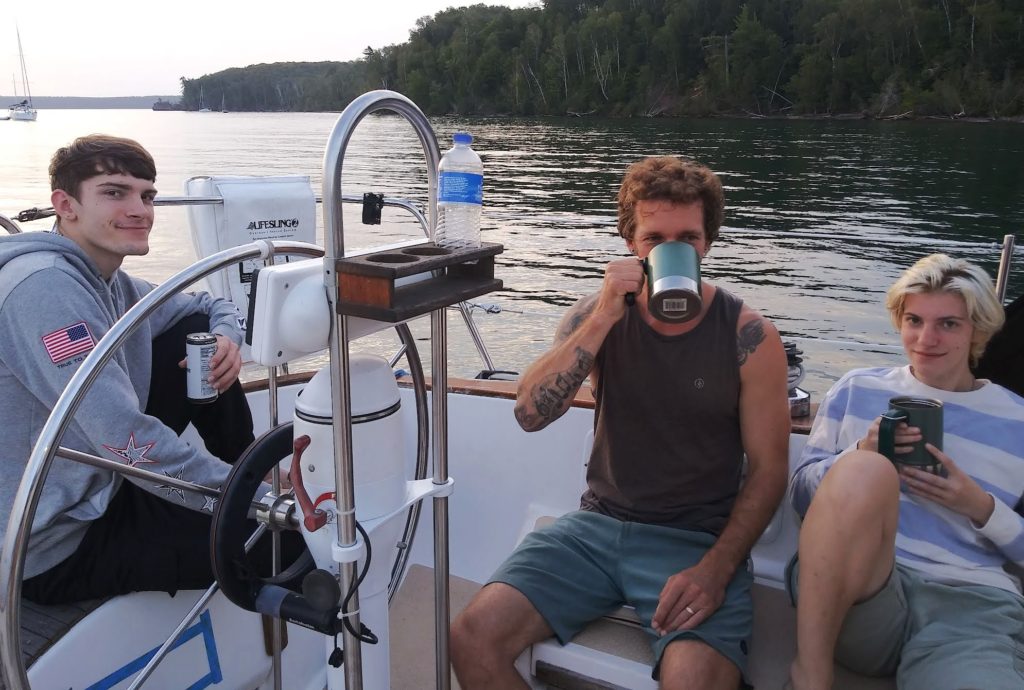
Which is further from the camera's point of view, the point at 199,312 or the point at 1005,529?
the point at 199,312

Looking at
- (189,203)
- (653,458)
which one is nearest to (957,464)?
(653,458)

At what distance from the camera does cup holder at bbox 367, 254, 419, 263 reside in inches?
46.1

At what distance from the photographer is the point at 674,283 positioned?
4.50 feet

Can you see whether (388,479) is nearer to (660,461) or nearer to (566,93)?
(660,461)

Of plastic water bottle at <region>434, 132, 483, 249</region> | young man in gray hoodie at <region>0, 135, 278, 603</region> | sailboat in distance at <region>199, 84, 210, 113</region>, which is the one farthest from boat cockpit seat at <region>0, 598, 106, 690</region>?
sailboat in distance at <region>199, 84, 210, 113</region>

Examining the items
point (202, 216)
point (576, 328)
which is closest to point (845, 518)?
point (576, 328)

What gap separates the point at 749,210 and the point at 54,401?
1842 cm

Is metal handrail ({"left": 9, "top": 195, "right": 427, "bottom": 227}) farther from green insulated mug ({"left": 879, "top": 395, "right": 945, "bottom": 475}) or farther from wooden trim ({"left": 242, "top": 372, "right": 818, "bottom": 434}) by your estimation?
green insulated mug ({"left": 879, "top": 395, "right": 945, "bottom": 475})

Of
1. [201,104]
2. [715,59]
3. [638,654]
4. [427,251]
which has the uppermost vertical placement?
[715,59]

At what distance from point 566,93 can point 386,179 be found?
125 ft

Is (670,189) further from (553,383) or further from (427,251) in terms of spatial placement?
(427,251)

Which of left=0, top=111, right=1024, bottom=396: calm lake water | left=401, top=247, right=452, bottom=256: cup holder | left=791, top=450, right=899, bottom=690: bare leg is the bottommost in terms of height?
left=0, top=111, right=1024, bottom=396: calm lake water

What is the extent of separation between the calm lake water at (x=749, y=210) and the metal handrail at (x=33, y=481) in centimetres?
196

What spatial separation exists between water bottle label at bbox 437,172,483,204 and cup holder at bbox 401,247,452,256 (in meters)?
0.08
